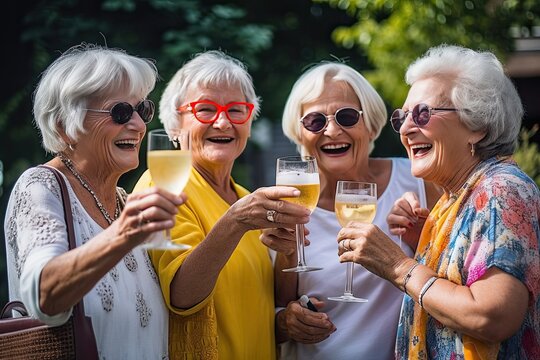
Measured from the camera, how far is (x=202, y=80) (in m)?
4.29

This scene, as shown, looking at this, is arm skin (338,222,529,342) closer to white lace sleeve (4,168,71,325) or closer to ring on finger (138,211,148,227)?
ring on finger (138,211,148,227)

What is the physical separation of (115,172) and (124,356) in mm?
823

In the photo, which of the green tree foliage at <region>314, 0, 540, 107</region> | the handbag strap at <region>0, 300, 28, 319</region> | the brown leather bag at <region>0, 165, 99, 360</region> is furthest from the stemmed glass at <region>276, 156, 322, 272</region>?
the green tree foliage at <region>314, 0, 540, 107</region>

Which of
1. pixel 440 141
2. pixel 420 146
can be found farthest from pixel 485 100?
pixel 420 146

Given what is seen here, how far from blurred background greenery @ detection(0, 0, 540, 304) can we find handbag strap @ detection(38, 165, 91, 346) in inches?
192

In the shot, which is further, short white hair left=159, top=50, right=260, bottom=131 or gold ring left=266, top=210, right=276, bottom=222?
short white hair left=159, top=50, right=260, bottom=131

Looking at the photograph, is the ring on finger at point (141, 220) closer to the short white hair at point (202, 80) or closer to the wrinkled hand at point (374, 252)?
the wrinkled hand at point (374, 252)

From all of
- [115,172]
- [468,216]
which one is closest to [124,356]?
[115,172]

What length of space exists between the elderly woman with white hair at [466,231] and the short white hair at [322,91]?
0.69 m

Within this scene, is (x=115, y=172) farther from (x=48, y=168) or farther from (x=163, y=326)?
(x=163, y=326)

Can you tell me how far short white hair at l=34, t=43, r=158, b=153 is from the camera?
11.1ft

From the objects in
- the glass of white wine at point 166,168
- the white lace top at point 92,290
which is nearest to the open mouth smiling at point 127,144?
the white lace top at point 92,290

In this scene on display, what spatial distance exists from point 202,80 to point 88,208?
1.18 m

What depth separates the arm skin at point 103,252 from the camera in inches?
106
